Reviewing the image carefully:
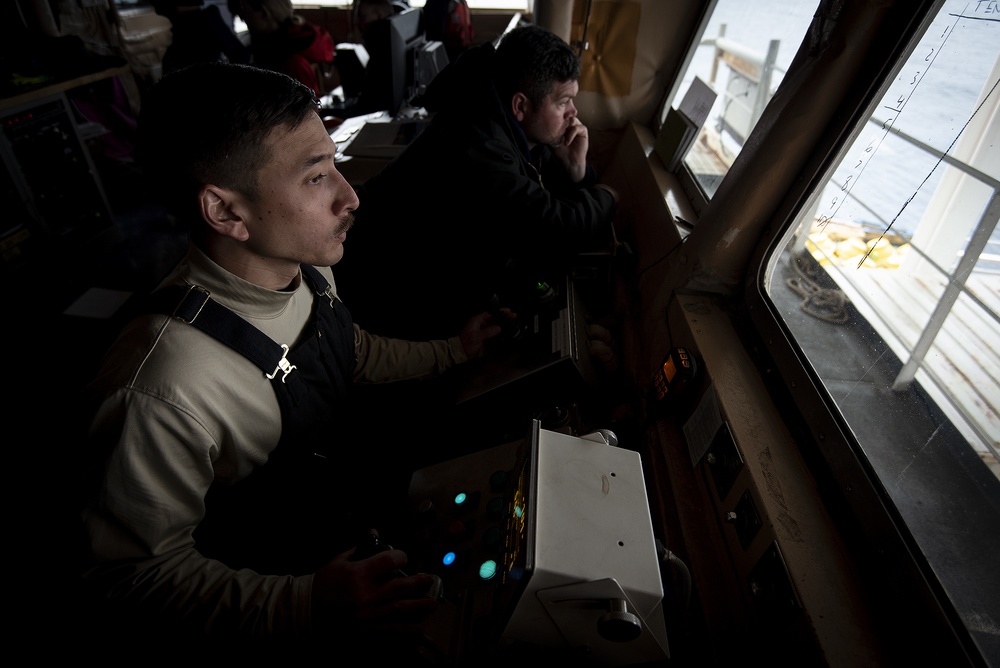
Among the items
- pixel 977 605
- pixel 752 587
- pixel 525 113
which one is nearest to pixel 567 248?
pixel 525 113

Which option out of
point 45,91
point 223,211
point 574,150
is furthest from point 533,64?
point 45,91

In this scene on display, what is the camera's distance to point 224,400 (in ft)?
3.18

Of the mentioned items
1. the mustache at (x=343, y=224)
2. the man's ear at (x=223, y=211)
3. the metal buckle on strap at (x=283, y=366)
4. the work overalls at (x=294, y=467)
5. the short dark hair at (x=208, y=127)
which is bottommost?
the work overalls at (x=294, y=467)

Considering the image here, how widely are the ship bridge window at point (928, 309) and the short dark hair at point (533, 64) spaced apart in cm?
101

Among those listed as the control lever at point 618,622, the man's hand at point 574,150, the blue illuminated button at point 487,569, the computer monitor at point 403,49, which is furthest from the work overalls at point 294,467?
the computer monitor at point 403,49

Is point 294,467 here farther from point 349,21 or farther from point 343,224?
point 349,21

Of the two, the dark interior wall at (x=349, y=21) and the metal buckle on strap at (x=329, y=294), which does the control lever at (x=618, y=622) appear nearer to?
the metal buckle on strap at (x=329, y=294)

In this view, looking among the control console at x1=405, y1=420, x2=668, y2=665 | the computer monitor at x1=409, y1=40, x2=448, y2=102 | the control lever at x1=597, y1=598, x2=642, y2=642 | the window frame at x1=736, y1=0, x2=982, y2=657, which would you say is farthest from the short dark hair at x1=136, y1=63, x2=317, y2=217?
the computer monitor at x1=409, y1=40, x2=448, y2=102

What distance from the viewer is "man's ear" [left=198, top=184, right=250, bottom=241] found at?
0.97m

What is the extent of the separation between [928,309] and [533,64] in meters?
1.39

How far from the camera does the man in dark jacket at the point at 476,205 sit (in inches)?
68.7

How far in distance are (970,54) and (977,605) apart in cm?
92

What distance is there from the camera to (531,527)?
0.74 m

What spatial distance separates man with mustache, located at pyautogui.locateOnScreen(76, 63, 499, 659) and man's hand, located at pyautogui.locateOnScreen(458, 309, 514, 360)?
0.57m
